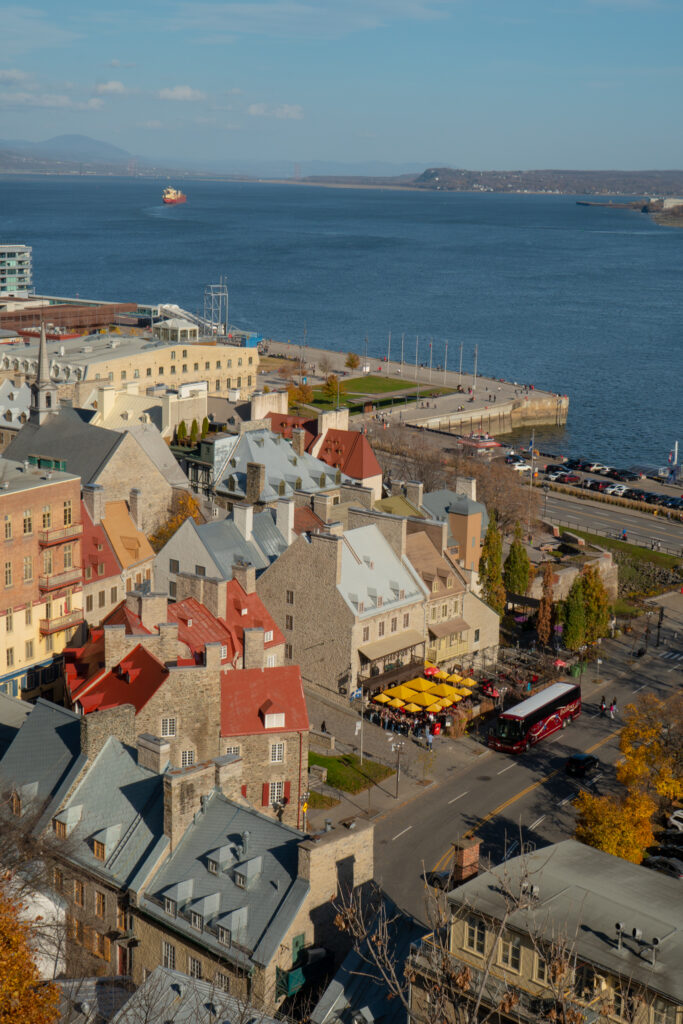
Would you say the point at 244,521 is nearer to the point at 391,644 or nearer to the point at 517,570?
the point at 391,644

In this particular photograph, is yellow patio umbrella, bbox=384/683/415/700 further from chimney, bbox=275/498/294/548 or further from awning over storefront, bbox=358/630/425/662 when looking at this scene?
chimney, bbox=275/498/294/548

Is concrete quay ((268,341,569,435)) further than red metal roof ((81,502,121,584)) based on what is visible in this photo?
Yes

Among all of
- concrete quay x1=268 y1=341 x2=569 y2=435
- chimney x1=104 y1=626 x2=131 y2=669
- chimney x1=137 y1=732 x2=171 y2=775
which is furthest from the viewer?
concrete quay x1=268 y1=341 x2=569 y2=435

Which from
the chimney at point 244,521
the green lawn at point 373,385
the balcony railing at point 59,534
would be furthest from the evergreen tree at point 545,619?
the green lawn at point 373,385

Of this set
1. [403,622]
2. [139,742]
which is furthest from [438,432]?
[139,742]

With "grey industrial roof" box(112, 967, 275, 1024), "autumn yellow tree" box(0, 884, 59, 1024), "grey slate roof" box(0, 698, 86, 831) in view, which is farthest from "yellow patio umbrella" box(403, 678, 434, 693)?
"autumn yellow tree" box(0, 884, 59, 1024)

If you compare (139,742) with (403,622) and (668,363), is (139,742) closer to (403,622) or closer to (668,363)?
(403,622)
